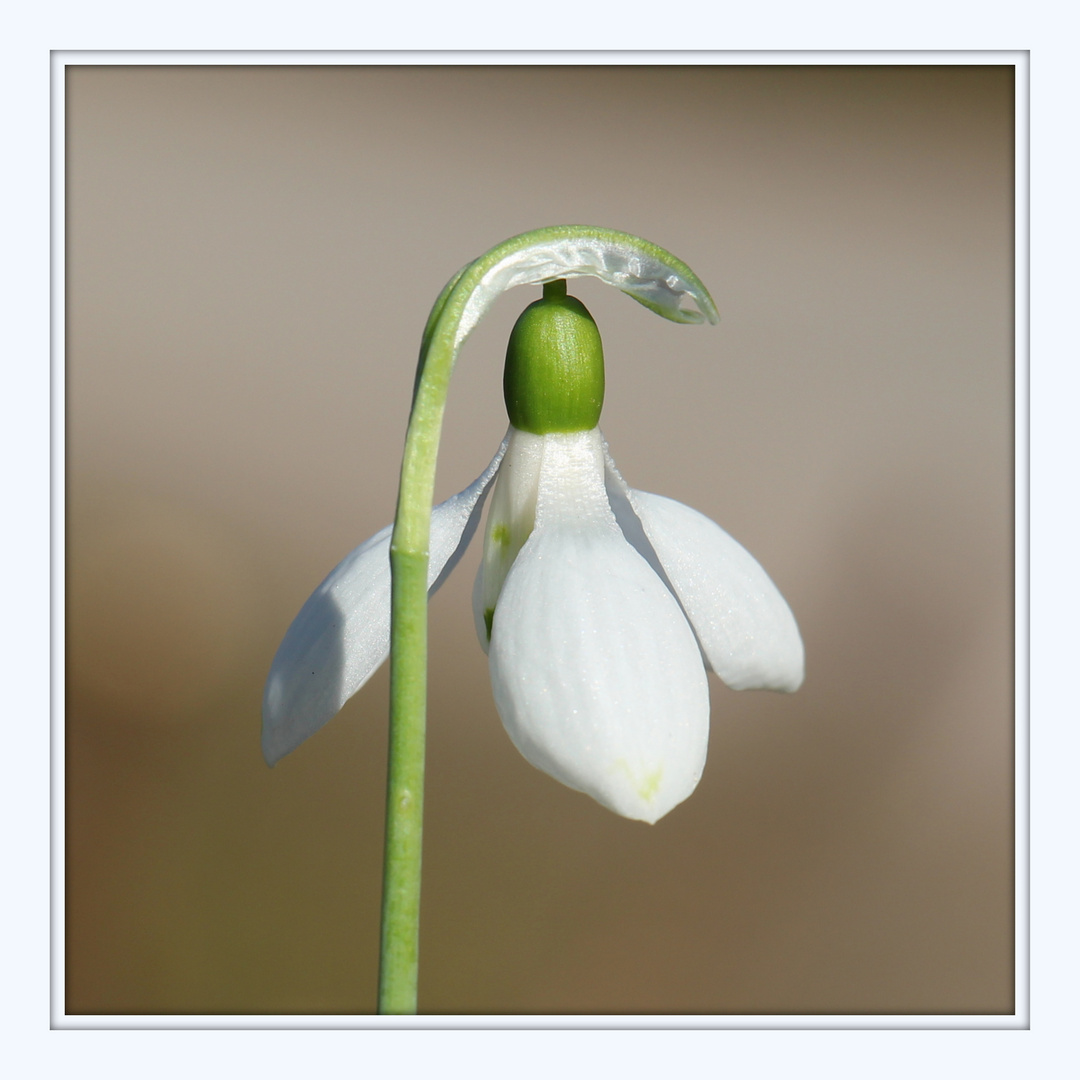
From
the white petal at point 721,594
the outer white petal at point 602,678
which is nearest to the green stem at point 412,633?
the outer white petal at point 602,678

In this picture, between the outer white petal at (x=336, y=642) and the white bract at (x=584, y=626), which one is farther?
the outer white petal at (x=336, y=642)

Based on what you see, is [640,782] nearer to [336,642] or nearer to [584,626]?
[584,626]

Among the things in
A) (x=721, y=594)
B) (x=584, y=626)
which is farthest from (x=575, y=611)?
(x=721, y=594)

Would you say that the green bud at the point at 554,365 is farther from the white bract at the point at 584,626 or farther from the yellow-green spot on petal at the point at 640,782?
the yellow-green spot on petal at the point at 640,782

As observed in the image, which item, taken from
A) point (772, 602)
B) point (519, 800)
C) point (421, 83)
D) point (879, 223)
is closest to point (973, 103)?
point (879, 223)

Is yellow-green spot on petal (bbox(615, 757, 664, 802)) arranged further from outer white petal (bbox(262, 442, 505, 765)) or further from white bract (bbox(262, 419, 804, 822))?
outer white petal (bbox(262, 442, 505, 765))

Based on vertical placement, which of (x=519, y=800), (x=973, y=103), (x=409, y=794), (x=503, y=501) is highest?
(x=973, y=103)
